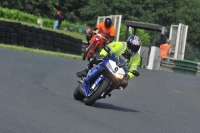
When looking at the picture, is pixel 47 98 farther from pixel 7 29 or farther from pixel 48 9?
pixel 48 9

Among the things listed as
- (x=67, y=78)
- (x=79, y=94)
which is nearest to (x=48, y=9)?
(x=67, y=78)

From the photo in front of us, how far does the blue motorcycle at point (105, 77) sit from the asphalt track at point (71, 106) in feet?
0.83

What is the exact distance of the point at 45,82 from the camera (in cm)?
1394

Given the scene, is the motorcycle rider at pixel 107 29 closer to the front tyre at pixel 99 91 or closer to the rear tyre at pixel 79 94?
the rear tyre at pixel 79 94

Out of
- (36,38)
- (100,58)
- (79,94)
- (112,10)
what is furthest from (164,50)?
(112,10)

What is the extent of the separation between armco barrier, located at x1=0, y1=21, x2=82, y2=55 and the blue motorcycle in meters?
12.3

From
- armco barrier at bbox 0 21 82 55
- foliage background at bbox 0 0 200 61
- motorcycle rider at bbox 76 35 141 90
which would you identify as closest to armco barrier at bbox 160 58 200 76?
armco barrier at bbox 0 21 82 55

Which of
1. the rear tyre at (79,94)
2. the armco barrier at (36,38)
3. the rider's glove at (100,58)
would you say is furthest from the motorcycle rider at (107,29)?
the rider's glove at (100,58)

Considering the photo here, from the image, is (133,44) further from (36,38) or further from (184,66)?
(184,66)

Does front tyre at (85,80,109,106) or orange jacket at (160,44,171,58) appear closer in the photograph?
front tyre at (85,80,109,106)

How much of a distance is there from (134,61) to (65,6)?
51.3 metres

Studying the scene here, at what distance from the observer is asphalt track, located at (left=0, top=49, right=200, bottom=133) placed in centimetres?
828

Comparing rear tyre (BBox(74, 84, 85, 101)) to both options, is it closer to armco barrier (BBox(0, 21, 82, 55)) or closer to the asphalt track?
the asphalt track

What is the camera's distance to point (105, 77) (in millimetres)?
10891
